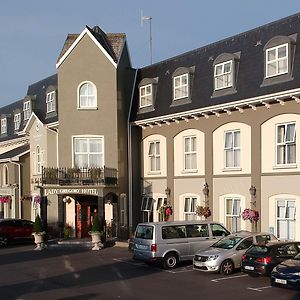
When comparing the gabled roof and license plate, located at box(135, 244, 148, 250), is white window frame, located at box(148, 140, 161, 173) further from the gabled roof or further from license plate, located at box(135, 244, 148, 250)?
license plate, located at box(135, 244, 148, 250)

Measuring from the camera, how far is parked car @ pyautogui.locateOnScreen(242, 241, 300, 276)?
58.8ft

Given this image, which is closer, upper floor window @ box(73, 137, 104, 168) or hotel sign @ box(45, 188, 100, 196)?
hotel sign @ box(45, 188, 100, 196)

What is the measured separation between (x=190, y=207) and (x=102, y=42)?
11.3m

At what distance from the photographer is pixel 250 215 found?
80.8 feet

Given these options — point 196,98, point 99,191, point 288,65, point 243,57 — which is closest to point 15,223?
point 99,191

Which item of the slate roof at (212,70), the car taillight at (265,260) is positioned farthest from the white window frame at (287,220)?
the car taillight at (265,260)

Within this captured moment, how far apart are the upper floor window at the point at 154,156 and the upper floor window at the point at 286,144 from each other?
927 cm

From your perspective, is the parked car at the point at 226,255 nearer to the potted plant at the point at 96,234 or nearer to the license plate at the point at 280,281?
the license plate at the point at 280,281

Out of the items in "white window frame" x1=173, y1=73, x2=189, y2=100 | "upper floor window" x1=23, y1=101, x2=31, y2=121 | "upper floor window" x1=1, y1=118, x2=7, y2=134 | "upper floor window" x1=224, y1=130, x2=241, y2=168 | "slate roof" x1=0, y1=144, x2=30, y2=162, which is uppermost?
"white window frame" x1=173, y1=73, x2=189, y2=100

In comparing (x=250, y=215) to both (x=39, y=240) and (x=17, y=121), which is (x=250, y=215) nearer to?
(x=39, y=240)

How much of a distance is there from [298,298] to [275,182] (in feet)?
29.5

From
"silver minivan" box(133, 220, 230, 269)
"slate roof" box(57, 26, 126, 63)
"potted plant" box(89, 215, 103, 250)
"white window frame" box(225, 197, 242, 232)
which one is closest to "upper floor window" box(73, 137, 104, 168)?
"potted plant" box(89, 215, 103, 250)

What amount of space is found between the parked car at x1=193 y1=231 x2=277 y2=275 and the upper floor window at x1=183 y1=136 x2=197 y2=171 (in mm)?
8918

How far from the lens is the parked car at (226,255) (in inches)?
770
